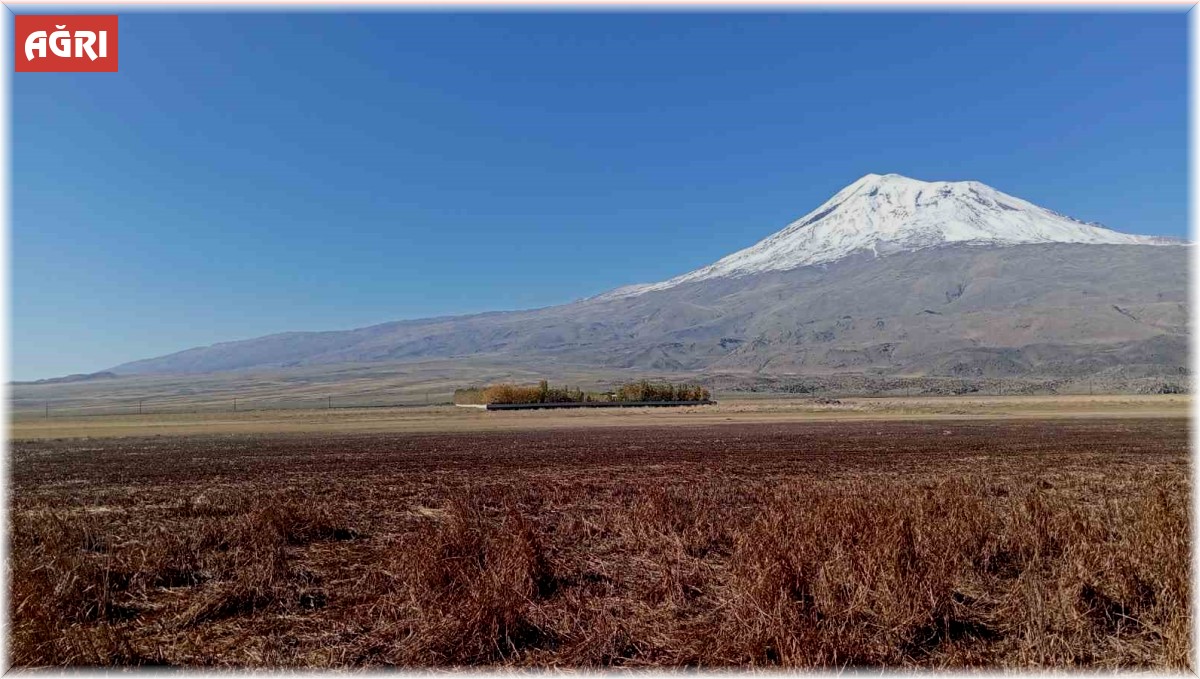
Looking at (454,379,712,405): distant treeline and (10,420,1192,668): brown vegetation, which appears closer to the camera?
(10,420,1192,668): brown vegetation

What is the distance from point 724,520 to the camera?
39.5 ft

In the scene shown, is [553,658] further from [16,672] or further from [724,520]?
[724,520]

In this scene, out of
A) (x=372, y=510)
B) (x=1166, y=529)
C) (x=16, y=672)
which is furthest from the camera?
(x=372, y=510)

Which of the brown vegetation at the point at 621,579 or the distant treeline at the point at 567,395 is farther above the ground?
the brown vegetation at the point at 621,579

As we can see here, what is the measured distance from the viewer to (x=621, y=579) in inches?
362

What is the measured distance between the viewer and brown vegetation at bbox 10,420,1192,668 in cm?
678

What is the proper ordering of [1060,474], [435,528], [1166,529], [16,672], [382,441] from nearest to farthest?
[16,672] < [1166,529] < [435,528] < [1060,474] < [382,441]

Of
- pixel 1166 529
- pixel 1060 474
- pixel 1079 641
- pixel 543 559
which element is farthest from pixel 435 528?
pixel 1060 474

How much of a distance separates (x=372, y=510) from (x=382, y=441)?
1167 inches

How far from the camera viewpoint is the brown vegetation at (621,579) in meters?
6.78

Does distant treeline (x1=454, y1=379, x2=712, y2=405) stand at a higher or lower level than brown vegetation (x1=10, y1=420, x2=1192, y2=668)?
lower

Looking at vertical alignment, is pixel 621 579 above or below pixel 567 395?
above

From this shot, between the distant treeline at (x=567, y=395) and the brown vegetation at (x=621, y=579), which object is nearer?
the brown vegetation at (x=621, y=579)

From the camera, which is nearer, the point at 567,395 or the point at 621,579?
the point at 621,579
